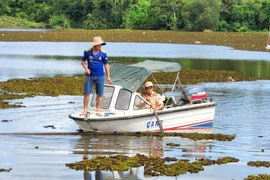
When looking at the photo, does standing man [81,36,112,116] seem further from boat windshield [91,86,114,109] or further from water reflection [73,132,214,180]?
water reflection [73,132,214,180]

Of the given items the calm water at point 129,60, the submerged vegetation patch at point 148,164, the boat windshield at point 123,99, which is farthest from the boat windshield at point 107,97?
the calm water at point 129,60

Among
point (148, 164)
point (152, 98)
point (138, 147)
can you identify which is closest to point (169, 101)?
point (152, 98)

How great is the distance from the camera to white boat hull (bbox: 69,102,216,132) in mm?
17672

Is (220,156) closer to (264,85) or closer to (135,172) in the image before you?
(135,172)

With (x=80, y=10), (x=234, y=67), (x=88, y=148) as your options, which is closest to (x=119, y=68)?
(x=88, y=148)

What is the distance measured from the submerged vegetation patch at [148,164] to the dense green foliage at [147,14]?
92.2m

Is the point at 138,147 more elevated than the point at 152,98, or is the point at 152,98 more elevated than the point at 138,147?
the point at 152,98

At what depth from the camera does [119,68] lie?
1908cm

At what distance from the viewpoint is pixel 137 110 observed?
18156 millimetres

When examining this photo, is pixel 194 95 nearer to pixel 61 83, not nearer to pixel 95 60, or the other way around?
pixel 95 60

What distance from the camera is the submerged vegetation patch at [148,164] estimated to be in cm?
1360

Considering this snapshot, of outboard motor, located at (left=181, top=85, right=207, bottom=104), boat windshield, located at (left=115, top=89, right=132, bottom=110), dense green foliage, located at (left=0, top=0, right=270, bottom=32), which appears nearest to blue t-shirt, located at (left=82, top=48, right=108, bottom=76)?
boat windshield, located at (left=115, top=89, right=132, bottom=110)

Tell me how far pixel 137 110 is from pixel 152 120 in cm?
51

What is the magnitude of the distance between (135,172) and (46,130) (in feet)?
19.1
